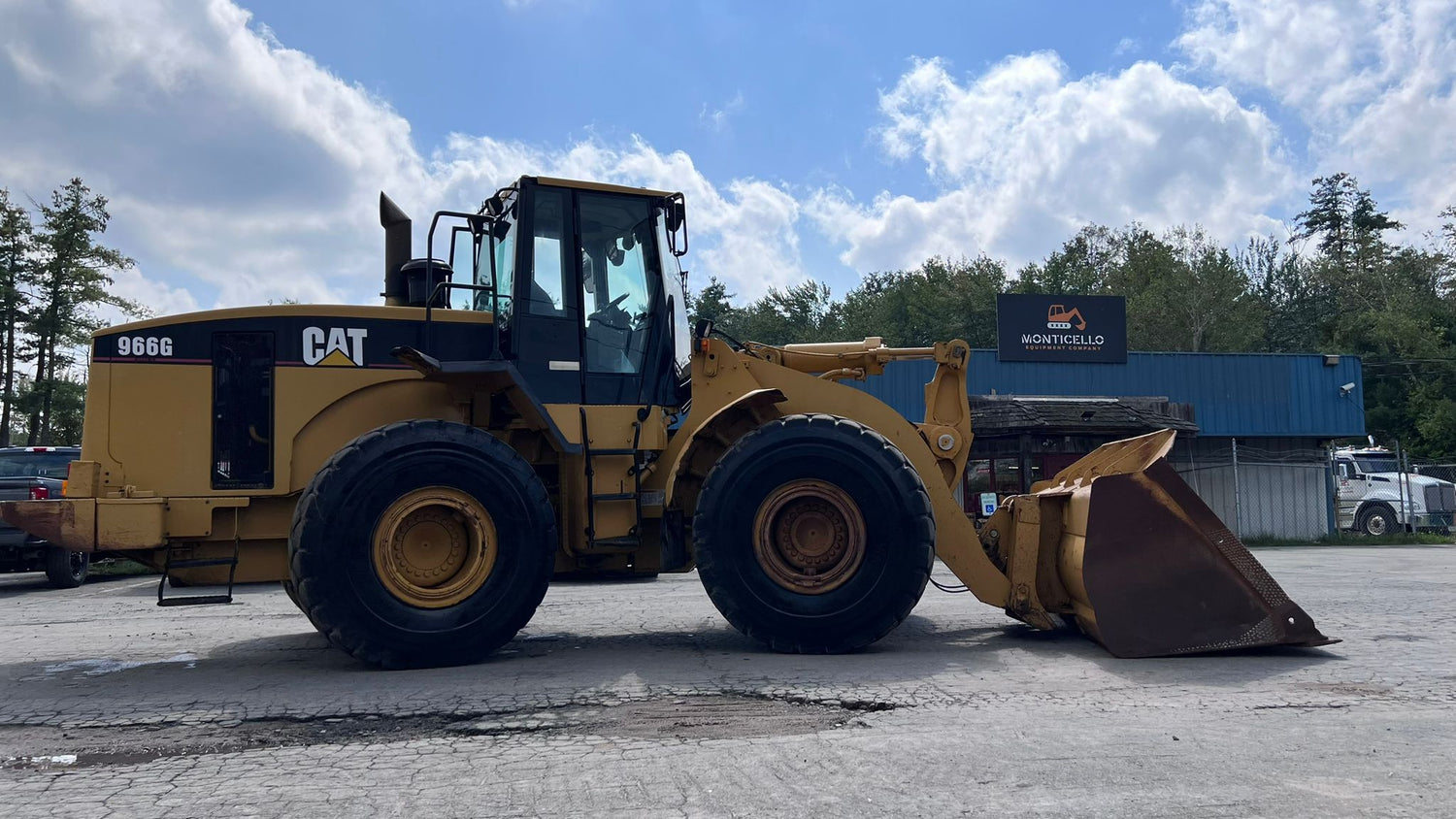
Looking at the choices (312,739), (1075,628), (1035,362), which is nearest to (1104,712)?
(1075,628)

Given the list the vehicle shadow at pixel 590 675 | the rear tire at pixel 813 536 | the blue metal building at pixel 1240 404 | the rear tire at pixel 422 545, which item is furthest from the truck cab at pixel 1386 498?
the rear tire at pixel 422 545

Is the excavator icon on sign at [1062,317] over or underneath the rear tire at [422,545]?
over

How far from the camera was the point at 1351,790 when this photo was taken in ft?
12.1

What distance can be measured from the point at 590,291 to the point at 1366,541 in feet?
80.3

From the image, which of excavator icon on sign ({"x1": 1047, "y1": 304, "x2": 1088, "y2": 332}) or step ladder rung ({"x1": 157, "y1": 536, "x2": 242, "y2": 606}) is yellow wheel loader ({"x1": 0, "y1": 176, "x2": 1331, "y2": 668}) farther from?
excavator icon on sign ({"x1": 1047, "y1": 304, "x2": 1088, "y2": 332})

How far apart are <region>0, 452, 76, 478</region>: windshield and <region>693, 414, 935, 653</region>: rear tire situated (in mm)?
10600

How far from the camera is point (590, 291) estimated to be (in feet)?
22.9

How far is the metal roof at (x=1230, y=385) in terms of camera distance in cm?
2695

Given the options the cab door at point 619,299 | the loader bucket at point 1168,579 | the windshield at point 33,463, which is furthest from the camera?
the windshield at point 33,463

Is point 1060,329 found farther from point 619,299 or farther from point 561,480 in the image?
point 561,480

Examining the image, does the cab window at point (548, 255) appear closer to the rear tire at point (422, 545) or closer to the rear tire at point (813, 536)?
the rear tire at point (422, 545)

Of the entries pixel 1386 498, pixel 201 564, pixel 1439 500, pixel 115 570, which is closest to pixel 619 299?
pixel 201 564

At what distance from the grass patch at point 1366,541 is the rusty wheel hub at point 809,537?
20.4 meters

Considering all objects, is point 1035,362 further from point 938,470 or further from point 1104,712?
point 1104,712
